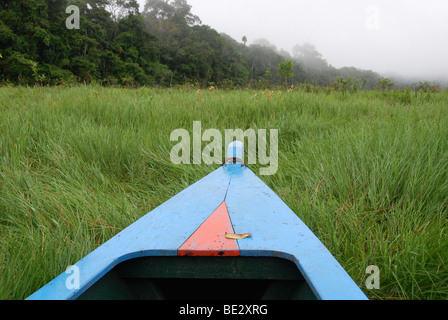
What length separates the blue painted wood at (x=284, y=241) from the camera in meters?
0.75

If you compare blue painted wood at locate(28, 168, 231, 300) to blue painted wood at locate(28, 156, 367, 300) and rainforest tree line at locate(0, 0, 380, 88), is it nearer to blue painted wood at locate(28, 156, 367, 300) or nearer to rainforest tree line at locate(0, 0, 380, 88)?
blue painted wood at locate(28, 156, 367, 300)

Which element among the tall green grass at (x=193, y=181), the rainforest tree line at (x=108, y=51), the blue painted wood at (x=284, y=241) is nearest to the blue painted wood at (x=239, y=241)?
the blue painted wood at (x=284, y=241)

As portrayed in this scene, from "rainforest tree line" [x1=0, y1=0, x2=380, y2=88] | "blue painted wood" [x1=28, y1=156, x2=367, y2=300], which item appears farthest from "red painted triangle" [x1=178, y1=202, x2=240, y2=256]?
"rainforest tree line" [x1=0, y1=0, x2=380, y2=88]

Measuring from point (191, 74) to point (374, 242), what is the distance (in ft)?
112

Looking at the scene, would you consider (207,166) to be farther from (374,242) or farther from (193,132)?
(374,242)

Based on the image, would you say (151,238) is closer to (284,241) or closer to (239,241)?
(239,241)

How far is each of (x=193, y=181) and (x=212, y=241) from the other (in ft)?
3.61

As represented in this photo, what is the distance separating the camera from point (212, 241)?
3.17ft

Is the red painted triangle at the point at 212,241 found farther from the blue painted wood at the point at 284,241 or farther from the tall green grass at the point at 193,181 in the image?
the tall green grass at the point at 193,181

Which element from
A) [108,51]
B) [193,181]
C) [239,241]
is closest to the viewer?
[239,241]

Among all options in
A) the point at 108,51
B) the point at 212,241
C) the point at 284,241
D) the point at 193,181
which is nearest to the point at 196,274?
the point at 212,241

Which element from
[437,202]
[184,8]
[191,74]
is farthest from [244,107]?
[184,8]

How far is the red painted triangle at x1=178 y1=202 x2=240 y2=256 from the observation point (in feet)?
2.98

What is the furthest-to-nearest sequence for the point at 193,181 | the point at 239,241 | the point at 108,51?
the point at 108,51 < the point at 193,181 < the point at 239,241
